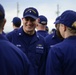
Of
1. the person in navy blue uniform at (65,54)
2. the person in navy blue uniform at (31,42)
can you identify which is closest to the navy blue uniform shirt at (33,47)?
the person in navy blue uniform at (31,42)

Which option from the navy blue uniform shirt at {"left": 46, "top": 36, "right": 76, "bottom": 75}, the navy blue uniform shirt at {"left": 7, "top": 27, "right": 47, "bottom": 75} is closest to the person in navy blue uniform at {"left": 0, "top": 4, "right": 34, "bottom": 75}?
the navy blue uniform shirt at {"left": 46, "top": 36, "right": 76, "bottom": 75}

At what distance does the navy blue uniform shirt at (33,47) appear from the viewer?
579 cm

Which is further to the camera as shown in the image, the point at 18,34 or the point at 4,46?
the point at 18,34

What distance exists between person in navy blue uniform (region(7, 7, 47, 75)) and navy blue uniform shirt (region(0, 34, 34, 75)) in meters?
2.11

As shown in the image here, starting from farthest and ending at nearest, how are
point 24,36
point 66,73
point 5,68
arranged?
1. point 24,36
2. point 66,73
3. point 5,68

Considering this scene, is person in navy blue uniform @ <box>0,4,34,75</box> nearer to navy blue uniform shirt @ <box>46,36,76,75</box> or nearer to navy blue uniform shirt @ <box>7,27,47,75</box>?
navy blue uniform shirt @ <box>46,36,76,75</box>

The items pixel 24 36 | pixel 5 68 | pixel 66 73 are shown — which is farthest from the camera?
pixel 24 36

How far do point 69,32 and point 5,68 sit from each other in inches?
51.1

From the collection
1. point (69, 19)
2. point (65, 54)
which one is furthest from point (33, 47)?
point (65, 54)

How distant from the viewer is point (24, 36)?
5.95m

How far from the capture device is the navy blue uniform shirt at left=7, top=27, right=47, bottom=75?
5789mm

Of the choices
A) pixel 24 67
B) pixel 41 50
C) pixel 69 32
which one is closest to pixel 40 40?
pixel 41 50

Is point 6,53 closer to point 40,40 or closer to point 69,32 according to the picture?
point 69,32

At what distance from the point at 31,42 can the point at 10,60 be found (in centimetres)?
240
